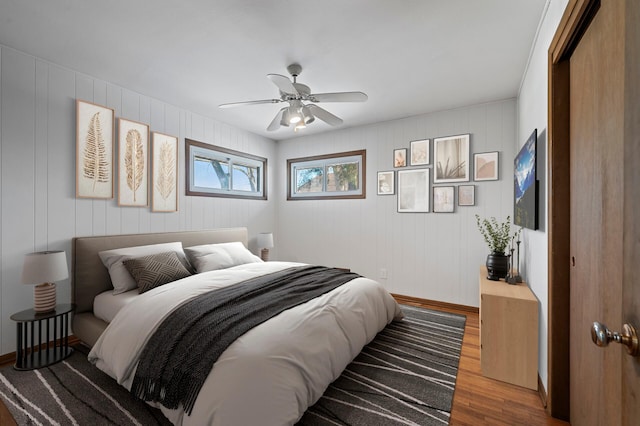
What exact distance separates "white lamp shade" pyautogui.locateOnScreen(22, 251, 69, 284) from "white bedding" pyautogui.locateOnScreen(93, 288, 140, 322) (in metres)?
0.39

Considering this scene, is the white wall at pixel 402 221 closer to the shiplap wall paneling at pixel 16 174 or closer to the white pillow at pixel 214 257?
the white pillow at pixel 214 257

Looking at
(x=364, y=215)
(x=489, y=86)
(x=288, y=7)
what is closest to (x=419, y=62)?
(x=489, y=86)

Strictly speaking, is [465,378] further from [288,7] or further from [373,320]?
[288,7]

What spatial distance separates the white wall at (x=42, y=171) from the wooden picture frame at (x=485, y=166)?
4010 millimetres

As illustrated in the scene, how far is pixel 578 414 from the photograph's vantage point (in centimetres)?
143

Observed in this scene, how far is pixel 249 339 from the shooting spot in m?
1.56

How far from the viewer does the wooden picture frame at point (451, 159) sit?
3557mm

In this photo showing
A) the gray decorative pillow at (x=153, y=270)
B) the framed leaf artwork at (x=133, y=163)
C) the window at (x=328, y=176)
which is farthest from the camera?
the window at (x=328, y=176)

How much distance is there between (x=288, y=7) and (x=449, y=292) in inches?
140

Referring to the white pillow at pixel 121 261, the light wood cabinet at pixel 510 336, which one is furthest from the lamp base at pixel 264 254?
the light wood cabinet at pixel 510 336

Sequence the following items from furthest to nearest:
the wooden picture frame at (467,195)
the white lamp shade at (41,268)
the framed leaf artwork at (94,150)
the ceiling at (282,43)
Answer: the wooden picture frame at (467,195)
the framed leaf artwork at (94,150)
the white lamp shade at (41,268)
the ceiling at (282,43)

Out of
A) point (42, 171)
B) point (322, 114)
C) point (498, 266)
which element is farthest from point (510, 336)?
point (42, 171)

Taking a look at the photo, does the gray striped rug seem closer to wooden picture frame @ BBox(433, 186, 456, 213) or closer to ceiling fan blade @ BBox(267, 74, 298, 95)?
wooden picture frame @ BBox(433, 186, 456, 213)

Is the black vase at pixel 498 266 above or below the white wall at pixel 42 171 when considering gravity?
below
